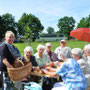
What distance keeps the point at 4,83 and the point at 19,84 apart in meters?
0.54

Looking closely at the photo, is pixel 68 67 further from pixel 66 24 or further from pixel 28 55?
pixel 66 24

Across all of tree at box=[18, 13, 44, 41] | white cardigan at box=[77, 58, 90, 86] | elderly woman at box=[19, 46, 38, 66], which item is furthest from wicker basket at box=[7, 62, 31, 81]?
tree at box=[18, 13, 44, 41]

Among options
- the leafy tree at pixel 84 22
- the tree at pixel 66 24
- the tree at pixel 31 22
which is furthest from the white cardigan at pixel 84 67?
the tree at pixel 66 24

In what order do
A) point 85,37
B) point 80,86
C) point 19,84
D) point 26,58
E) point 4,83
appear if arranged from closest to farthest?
1. point 80,86
2. point 4,83
3. point 19,84
4. point 26,58
5. point 85,37

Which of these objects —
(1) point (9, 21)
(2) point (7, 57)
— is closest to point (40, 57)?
(2) point (7, 57)

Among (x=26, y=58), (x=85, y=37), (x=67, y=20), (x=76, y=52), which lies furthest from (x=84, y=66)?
(x=67, y=20)

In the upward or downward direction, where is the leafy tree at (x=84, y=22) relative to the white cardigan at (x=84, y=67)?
upward

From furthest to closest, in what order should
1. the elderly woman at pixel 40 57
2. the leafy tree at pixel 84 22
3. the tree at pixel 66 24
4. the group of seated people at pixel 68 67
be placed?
the tree at pixel 66 24 < the leafy tree at pixel 84 22 < the elderly woman at pixel 40 57 < the group of seated people at pixel 68 67

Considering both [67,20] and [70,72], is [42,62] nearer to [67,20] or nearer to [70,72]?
[70,72]

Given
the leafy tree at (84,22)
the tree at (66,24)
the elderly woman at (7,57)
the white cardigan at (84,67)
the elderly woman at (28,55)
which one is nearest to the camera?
the elderly woman at (7,57)

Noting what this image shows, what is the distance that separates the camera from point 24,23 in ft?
198

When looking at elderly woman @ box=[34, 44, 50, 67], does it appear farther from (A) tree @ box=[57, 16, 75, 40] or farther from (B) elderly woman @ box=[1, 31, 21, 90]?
(A) tree @ box=[57, 16, 75, 40]

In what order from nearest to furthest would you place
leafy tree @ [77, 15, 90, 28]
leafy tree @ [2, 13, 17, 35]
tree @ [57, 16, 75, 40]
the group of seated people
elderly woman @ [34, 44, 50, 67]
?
the group of seated people, elderly woman @ [34, 44, 50, 67], leafy tree @ [2, 13, 17, 35], leafy tree @ [77, 15, 90, 28], tree @ [57, 16, 75, 40]

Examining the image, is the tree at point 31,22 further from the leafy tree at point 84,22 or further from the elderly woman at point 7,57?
the elderly woman at point 7,57
